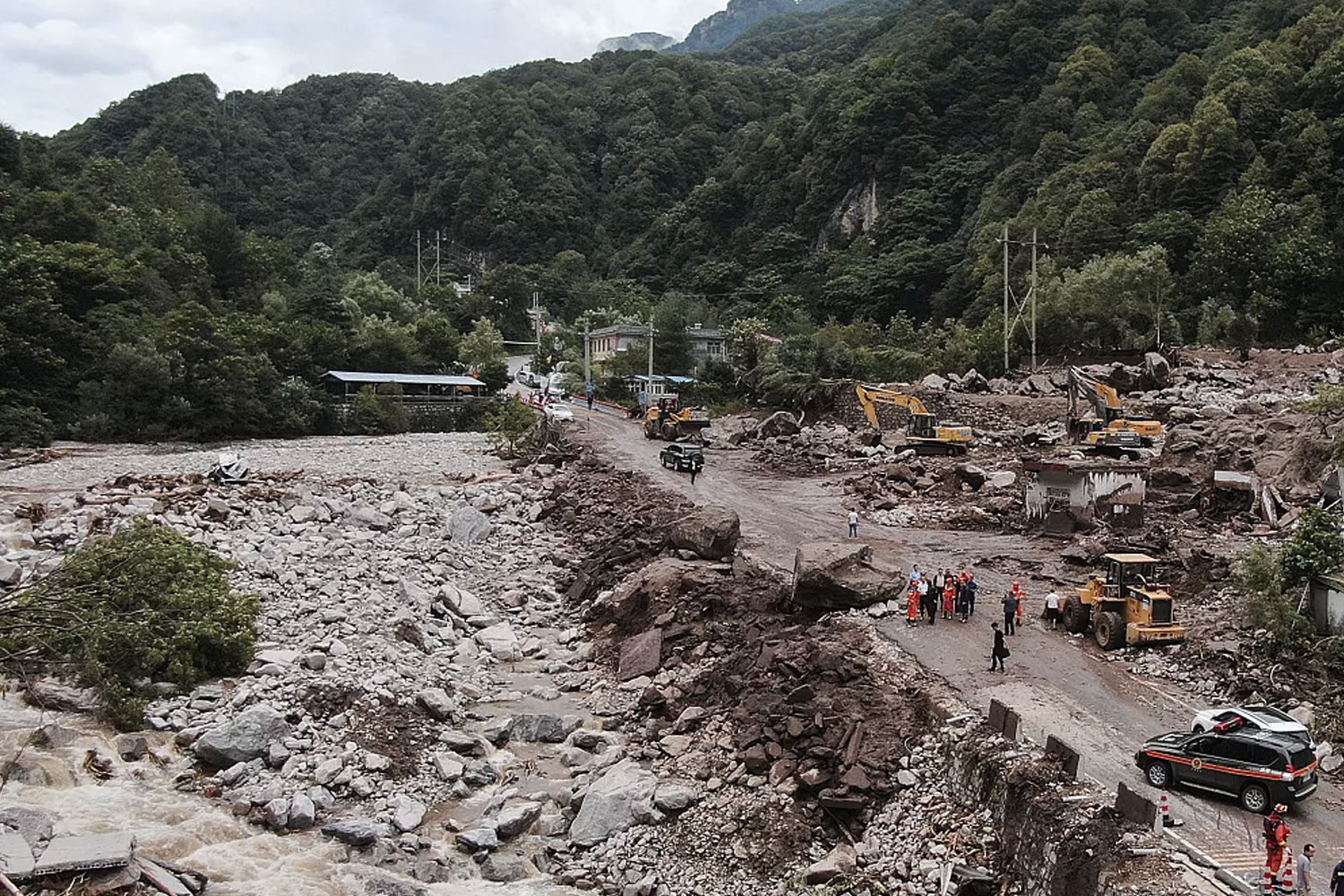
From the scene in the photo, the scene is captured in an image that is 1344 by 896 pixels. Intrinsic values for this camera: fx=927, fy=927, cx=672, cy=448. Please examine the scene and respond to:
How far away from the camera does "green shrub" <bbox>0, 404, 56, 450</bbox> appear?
39159 mm

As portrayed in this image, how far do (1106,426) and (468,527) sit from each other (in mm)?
20435

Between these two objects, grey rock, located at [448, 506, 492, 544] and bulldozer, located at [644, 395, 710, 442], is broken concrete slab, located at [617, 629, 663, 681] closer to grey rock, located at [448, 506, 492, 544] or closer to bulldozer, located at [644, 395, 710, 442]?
grey rock, located at [448, 506, 492, 544]

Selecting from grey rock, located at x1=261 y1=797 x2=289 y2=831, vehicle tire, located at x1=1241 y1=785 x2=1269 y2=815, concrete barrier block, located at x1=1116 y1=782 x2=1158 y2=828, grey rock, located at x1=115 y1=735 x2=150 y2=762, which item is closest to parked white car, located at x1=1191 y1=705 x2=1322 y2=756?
vehicle tire, located at x1=1241 y1=785 x2=1269 y2=815

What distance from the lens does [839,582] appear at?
A: 1727 cm

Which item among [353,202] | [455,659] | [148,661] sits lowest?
[455,659]

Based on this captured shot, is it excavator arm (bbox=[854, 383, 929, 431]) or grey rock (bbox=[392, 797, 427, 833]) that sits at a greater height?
excavator arm (bbox=[854, 383, 929, 431])

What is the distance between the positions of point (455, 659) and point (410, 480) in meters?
17.3

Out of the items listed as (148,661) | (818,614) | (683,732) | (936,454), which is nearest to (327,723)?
(148,661)

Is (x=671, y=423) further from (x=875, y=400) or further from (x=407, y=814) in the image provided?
(x=407, y=814)

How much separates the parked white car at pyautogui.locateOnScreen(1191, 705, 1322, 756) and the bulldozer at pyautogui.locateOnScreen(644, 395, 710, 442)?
101 ft

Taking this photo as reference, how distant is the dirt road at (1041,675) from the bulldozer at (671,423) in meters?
12.8

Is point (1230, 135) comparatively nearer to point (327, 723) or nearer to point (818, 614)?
point (818, 614)

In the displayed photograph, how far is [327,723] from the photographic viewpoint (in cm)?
1412

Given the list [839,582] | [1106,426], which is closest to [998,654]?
[839,582]
